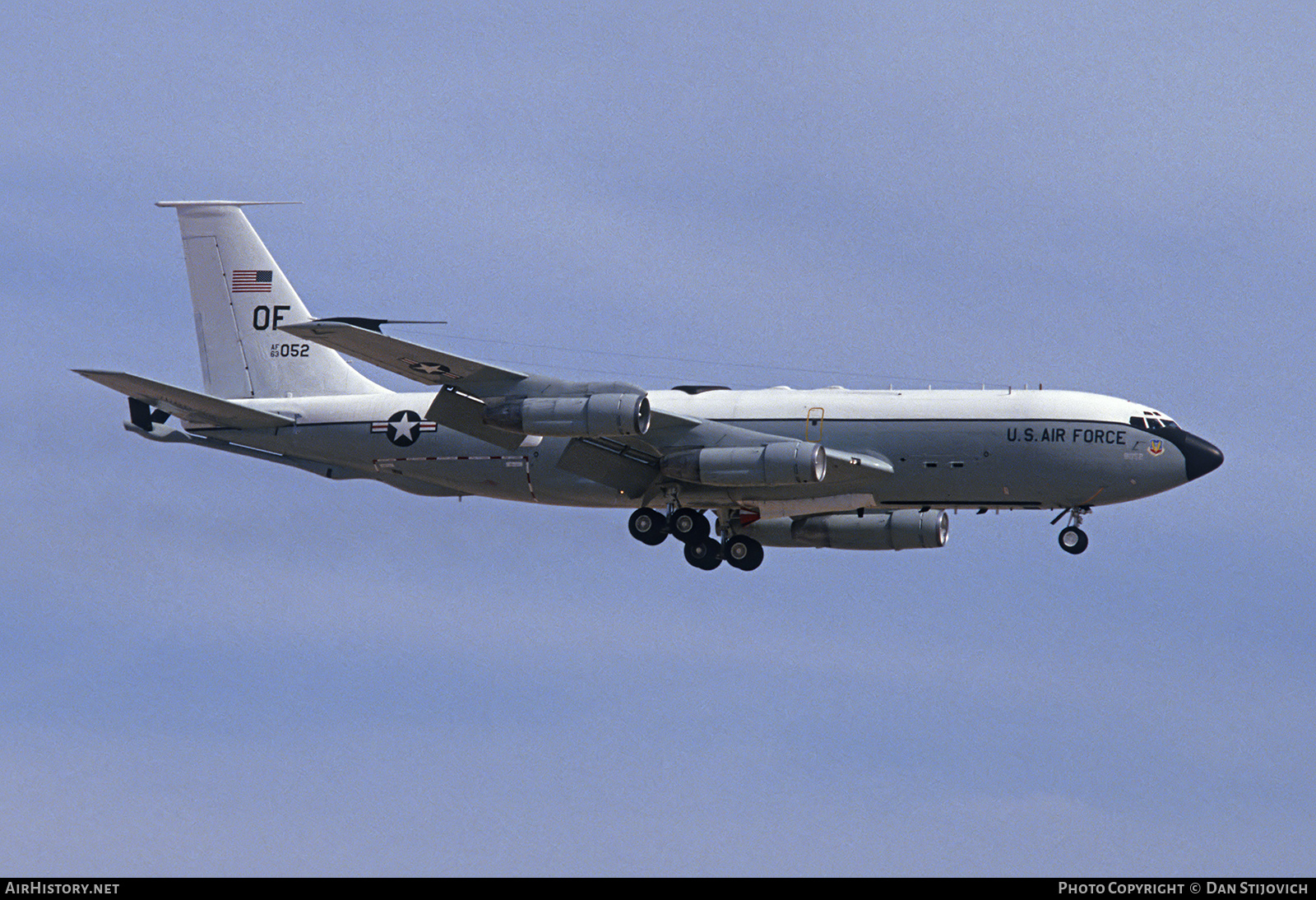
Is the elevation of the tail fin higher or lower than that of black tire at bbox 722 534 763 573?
higher

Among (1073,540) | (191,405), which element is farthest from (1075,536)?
(191,405)

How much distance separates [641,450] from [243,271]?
1724cm

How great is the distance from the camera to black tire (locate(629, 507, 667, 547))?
170 ft

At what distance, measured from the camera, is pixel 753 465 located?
49000 millimetres

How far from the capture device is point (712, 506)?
53.4 meters

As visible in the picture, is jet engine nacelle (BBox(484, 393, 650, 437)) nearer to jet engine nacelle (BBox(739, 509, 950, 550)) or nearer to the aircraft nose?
jet engine nacelle (BBox(739, 509, 950, 550))

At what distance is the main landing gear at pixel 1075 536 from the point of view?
49906mm

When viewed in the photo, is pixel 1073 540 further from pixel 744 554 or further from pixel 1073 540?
pixel 744 554

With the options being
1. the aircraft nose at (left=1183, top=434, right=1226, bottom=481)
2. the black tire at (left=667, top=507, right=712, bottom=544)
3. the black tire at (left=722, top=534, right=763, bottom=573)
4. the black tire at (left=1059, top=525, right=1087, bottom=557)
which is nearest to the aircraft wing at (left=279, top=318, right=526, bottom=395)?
the black tire at (left=667, top=507, right=712, bottom=544)

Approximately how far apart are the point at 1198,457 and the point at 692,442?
1464 cm

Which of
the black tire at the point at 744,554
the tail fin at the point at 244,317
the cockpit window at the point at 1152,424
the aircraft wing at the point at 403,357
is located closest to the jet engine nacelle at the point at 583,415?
the aircraft wing at the point at 403,357

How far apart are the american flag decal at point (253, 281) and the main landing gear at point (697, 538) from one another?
16.2 m
